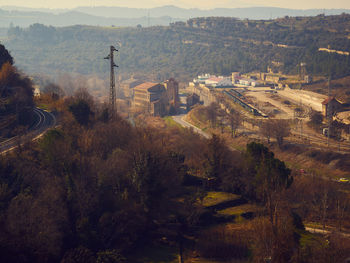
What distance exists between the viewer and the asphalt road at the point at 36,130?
49.4 ft

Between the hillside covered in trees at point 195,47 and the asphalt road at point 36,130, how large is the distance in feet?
123

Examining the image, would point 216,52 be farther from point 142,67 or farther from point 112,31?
point 112,31

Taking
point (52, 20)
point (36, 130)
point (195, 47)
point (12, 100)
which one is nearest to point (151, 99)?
point (12, 100)

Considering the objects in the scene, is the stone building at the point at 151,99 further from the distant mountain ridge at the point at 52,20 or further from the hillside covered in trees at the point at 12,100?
the distant mountain ridge at the point at 52,20

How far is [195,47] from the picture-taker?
3100 inches

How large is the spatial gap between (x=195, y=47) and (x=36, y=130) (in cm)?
6374

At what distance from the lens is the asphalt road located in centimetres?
1506

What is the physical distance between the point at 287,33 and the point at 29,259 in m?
68.0

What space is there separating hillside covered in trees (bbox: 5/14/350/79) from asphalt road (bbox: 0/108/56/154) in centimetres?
3735

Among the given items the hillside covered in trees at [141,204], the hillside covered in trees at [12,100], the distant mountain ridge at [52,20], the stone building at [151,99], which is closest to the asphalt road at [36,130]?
the hillside covered in trees at [12,100]

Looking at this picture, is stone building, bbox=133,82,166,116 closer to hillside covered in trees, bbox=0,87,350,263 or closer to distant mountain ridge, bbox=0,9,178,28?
hillside covered in trees, bbox=0,87,350,263

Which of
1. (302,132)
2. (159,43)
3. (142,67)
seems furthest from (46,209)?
(159,43)

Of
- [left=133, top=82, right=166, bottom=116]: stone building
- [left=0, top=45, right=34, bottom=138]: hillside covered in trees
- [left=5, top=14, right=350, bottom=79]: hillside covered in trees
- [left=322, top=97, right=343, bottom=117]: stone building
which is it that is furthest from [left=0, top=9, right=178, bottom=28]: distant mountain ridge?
[left=0, top=45, right=34, bottom=138]: hillside covered in trees

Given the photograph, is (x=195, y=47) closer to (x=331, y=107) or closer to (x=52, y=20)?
(x=331, y=107)
